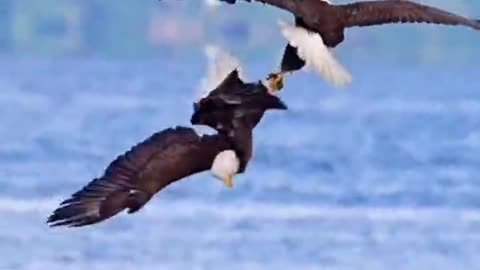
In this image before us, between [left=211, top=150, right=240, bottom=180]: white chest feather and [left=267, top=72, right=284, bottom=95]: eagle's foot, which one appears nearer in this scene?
[left=267, top=72, right=284, bottom=95]: eagle's foot

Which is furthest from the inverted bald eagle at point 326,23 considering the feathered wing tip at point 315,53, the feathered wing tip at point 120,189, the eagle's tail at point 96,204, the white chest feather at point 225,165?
the eagle's tail at point 96,204

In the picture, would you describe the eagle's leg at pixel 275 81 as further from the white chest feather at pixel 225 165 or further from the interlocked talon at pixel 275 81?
the white chest feather at pixel 225 165

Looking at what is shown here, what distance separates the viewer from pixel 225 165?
240 inches

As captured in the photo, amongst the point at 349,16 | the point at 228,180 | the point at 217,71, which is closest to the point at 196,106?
the point at 217,71

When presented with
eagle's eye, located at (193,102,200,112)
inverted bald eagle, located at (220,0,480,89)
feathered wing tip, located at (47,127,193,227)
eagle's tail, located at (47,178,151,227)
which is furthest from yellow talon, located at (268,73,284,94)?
eagle's tail, located at (47,178,151,227)

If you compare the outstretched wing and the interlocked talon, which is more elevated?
the outstretched wing

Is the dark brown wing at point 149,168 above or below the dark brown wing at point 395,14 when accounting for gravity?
below

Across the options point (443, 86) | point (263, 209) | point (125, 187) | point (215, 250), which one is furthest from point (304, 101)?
point (125, 187)

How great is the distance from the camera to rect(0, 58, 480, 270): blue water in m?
11.5

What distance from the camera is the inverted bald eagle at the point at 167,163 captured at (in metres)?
6.09

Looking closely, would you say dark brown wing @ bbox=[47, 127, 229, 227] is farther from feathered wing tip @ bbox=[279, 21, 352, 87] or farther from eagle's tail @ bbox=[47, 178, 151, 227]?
feathered wing tip @ bbox=[279, 21, 352, 87]

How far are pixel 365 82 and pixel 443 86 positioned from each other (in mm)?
1290

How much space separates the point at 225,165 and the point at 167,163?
182mm

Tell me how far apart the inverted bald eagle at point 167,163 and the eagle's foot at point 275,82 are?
0.30ft
